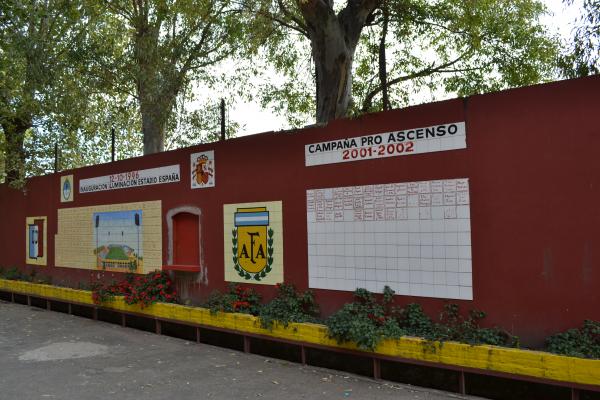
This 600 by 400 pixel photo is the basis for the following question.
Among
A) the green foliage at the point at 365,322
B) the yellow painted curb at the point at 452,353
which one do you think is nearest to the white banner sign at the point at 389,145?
the green foliage at the point at 365,322

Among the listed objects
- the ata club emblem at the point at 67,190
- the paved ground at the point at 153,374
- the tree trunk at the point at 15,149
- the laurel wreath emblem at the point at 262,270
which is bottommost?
the paved ground at the point at 153,374

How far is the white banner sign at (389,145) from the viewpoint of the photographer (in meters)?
6.69

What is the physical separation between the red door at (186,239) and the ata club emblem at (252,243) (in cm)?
114

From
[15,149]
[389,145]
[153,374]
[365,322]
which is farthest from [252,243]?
[15,149]

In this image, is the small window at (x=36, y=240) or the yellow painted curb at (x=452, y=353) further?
the small window at (x=36, y=240)

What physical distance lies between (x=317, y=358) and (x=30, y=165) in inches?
507

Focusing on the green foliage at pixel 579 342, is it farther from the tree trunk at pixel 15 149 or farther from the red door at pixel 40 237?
the tree trunk at pixel 15 149

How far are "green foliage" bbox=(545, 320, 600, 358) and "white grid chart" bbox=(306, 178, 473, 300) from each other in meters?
1.11

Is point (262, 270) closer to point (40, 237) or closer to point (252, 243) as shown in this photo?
point (252, 243)

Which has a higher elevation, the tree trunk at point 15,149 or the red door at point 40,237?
the tree trunk at point 15,149

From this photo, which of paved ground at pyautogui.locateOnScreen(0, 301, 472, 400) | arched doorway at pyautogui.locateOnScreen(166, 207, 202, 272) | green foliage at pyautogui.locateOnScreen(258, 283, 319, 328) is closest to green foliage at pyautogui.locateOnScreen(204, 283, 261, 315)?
green foliage at pyautogui.locateOnScreen(258, 283, 319, 328)

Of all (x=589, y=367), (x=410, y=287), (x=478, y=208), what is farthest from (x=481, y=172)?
(x=589, y=367)

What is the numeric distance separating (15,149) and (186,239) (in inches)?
385

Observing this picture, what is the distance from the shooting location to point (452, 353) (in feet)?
19.7
